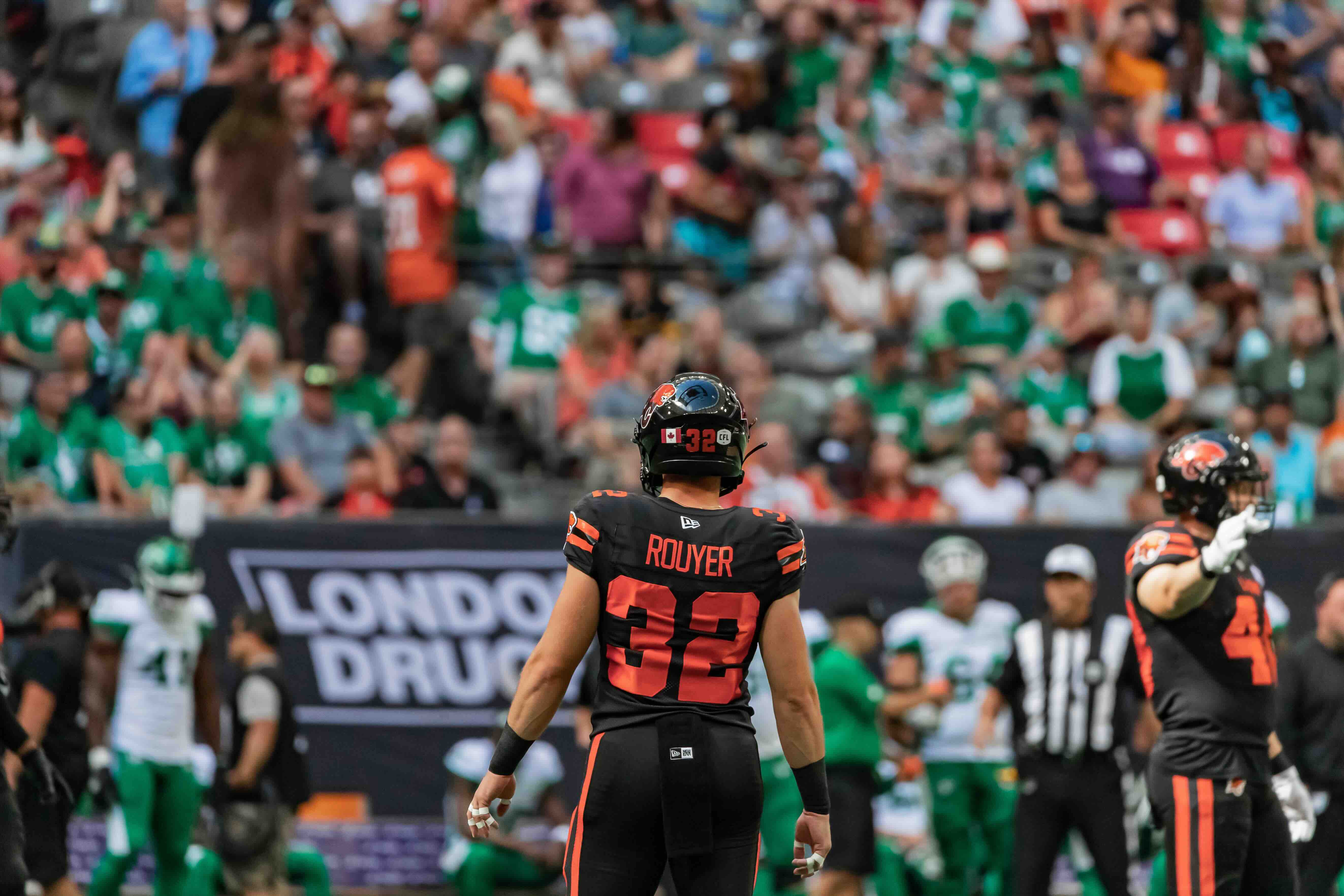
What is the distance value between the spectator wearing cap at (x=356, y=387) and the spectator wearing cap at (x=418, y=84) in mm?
2948

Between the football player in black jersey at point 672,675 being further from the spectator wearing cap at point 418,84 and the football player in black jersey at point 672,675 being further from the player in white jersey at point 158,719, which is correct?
the spectator wearing cap at point 418,84

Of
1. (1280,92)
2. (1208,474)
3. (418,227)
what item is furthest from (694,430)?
(1280,92)

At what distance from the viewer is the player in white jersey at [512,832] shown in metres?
10.5

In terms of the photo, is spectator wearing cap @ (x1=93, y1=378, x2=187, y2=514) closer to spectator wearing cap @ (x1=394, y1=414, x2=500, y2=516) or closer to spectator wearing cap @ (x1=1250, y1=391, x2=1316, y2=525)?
spectator wearing cap @ (x1=394, y1=414, x2=500, y2=516)

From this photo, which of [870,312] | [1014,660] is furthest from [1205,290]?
[1014,660]

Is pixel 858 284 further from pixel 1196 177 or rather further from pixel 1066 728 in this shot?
pixel 1066 728

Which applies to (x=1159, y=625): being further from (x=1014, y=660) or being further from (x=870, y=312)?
(x=870, y=312)

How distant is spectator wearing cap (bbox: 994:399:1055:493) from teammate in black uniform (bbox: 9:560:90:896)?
21.0ft

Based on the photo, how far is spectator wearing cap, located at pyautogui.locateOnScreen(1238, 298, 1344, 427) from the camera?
554 inches

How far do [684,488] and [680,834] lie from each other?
1.04 metres

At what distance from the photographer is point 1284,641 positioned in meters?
10.9

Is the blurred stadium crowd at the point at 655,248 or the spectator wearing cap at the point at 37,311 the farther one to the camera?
the spectator wearing cap at the point at 37,311

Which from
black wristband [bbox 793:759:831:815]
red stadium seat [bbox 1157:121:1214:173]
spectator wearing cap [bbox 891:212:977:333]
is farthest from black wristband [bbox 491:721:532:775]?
red stadium seat [bbox 1157:121:1214:173]

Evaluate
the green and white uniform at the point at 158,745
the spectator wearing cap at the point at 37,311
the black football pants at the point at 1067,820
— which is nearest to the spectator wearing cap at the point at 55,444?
the spectator wearing cap at the point at 37,311
